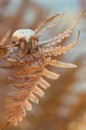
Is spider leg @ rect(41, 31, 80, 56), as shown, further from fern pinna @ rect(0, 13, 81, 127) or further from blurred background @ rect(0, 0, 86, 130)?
blurred background @ rect(0, 0, 86, 130)

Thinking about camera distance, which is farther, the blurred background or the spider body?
the blurred background

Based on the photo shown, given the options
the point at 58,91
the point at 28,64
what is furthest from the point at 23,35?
the point at 58,91

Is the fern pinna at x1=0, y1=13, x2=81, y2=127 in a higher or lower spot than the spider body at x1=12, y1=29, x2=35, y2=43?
lower

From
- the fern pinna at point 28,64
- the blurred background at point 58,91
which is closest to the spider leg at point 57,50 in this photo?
the fern pinna at point 28,64

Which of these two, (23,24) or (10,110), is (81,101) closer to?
(23,24)

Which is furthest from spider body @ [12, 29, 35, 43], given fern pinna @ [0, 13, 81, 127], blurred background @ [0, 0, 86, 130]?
blurred background @ [0, 0, 86, 130]

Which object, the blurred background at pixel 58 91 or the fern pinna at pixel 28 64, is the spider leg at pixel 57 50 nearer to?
the fern pinna at pixel 28 64

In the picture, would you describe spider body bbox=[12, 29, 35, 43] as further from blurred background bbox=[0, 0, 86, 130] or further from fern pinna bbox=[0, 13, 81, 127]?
blurred background bbox=[0, 0, 86, 130]

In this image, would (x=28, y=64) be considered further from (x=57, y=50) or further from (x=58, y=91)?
(x=58, y=91)
